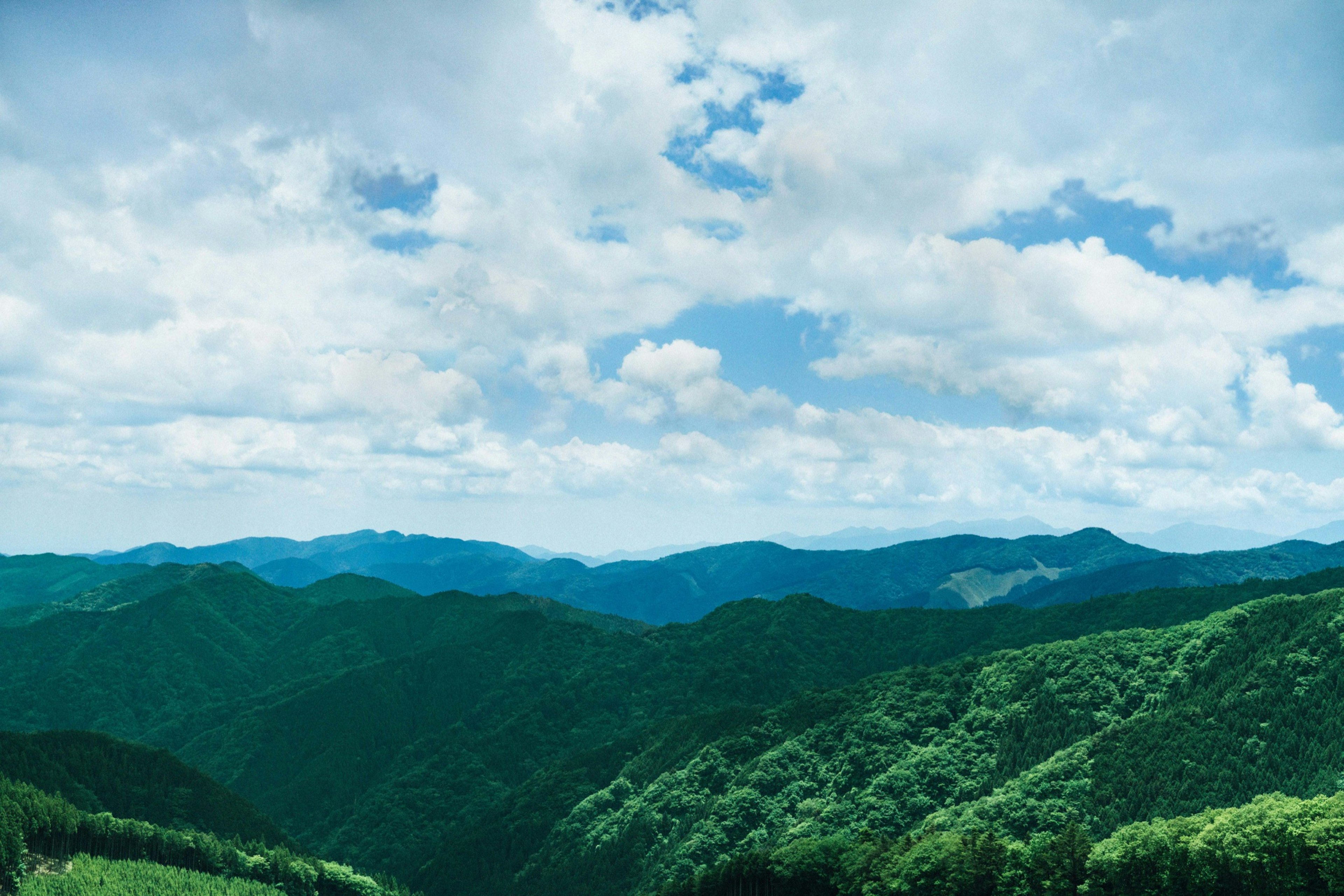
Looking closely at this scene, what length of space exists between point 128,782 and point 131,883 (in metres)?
57.8

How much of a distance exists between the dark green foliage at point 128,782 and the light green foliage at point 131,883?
34488 mm

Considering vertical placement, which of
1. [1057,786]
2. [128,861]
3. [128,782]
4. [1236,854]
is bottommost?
[128,861]

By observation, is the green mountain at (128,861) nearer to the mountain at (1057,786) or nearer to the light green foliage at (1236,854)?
the mountain at (1057,786)

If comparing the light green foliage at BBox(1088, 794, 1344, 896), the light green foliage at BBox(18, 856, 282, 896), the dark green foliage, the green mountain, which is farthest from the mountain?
the light green foliage at BBox(18, 856, 282, 896)

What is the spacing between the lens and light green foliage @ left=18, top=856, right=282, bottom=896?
423 feet

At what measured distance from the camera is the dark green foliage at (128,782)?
17262 centimetres

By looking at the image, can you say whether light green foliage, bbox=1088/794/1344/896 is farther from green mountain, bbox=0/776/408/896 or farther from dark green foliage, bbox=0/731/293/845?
dark green foliage, bbox=0/731/293/845

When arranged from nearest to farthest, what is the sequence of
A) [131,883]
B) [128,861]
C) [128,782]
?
[131,883], [128,861], [128,782]

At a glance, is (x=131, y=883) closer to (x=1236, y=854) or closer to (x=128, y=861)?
(x=128, y=861)

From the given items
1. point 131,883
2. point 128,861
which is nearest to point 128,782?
point 128,861

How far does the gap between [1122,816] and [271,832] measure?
573 feet

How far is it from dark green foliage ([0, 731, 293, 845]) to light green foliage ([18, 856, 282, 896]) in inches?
1358

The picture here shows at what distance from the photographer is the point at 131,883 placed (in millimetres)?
135375

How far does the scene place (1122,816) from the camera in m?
137
